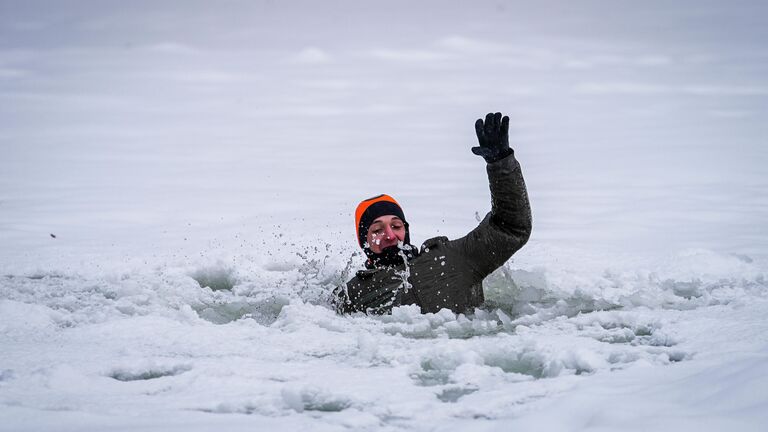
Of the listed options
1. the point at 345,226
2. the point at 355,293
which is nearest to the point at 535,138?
the point at 345,226

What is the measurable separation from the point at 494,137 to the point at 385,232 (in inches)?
42.6

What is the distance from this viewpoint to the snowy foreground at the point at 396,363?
100 inches

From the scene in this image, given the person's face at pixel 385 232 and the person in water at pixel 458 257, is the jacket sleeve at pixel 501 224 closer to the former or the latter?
the person in water at pixel 458 257

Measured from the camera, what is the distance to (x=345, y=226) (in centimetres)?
809

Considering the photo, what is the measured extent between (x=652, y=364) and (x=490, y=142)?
6.44ft

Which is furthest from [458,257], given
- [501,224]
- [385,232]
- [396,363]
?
[396,363]

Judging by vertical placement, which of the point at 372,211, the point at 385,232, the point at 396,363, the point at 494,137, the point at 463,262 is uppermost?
the point at 494,137

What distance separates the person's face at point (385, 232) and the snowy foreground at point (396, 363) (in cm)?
62

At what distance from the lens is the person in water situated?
15.4 ft

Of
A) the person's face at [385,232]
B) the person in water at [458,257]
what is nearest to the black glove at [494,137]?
the person in water at [458,257]

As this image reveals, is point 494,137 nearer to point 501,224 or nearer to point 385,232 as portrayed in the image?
point 501,224

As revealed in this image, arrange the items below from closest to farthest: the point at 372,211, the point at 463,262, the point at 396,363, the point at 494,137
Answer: the point at 396,363, the point at 494,137, the point at 463,262, the point at 372,211

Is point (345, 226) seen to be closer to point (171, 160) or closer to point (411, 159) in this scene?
point (411, 159)

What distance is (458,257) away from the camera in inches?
195
